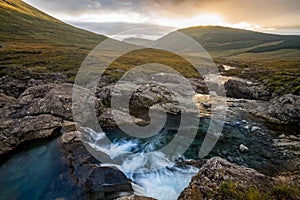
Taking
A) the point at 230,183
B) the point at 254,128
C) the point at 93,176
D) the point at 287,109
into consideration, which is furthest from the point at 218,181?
the point at 287,109

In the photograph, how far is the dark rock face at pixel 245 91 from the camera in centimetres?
3731

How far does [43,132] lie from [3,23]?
113971mm

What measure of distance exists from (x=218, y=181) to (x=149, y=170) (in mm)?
6583

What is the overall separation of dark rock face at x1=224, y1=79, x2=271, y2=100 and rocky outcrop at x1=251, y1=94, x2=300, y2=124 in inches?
400

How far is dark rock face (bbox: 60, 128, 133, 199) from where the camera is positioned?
1138 centimetres

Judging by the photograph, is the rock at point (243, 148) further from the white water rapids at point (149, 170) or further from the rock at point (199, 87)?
the rock at point (199, 87)

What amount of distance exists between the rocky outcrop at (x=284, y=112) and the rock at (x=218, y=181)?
17775mm

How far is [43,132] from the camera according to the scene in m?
18.0

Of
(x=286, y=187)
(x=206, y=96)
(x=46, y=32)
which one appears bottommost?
(x=206, y=96)

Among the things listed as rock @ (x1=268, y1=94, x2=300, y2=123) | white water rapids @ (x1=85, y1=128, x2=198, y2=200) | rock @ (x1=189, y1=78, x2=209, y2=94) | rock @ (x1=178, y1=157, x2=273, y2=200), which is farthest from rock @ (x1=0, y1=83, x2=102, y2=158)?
rock @ (x1=189, y1=78, x2=209, y2=94)

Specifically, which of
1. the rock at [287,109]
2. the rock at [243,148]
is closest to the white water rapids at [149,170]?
the rock at [243,148]

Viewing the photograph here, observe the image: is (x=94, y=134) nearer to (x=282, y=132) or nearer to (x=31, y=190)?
(x=31, y=190)

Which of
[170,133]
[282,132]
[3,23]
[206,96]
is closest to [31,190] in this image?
[170,133]

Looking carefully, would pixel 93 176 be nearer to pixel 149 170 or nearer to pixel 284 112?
pixel 149 170
